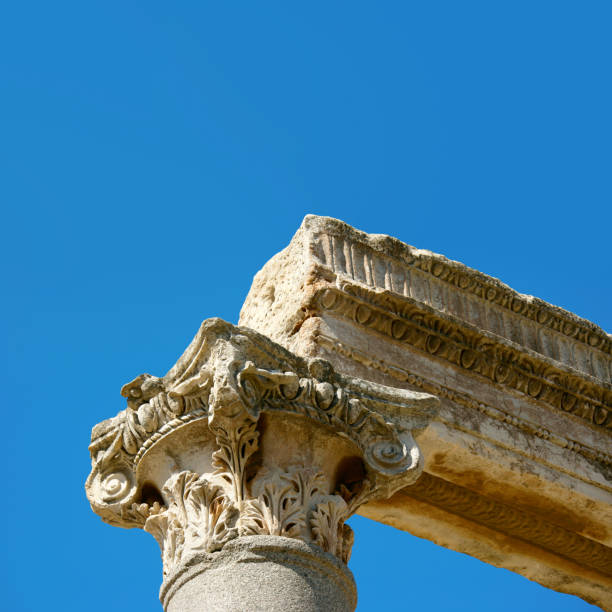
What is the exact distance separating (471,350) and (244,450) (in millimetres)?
3167

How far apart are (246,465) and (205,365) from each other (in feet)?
2.33

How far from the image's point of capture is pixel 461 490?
37.0ft

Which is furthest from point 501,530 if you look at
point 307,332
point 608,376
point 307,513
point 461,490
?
point 307,513

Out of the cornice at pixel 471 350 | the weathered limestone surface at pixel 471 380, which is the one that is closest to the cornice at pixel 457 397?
the weathered limestone surface at pixel 471 380

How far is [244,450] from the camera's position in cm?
881

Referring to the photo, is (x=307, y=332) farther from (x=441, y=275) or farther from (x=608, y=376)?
(x=608, y=376)

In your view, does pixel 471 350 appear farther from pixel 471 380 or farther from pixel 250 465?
pixel 250 465

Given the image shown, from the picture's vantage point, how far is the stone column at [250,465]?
825cm

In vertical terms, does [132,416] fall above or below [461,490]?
below

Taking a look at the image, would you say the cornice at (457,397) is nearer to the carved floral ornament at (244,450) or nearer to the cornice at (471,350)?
the cornice at (471,350)

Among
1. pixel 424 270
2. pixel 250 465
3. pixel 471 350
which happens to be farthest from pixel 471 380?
pixel 250 465

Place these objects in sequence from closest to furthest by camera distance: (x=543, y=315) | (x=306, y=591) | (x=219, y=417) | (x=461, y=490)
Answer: (x=306, y=591) < (x=219, y=417) < (x=461, y=490) < (x=543, y=315)

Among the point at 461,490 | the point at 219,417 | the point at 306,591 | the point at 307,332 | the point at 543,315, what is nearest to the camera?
the point at 306,591

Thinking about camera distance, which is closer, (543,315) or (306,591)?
(306,591)
